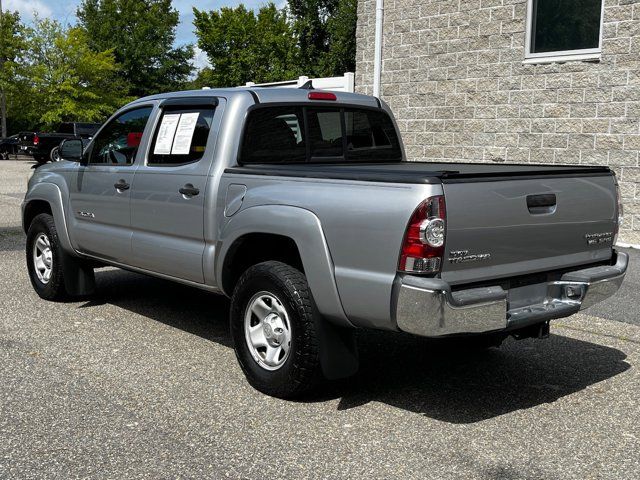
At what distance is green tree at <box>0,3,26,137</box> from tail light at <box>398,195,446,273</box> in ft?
131

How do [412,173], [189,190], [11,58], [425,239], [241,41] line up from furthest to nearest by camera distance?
[241,41]
[11,58]
[189,190]
[412,173]
[425,239]

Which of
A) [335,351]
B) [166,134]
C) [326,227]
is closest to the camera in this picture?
[326,227]

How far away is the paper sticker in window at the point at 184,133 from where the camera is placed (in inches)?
229

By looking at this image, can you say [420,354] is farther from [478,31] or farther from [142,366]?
[478,31]

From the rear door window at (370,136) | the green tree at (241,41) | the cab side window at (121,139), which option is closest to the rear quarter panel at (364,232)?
the rear door window at (370,136)

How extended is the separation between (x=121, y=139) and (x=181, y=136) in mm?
969

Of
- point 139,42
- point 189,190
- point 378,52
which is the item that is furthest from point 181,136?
point 139,42

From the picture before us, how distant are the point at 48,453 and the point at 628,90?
376 inches

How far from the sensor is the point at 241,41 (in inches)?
1959

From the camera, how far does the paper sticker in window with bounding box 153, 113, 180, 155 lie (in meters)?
6.01

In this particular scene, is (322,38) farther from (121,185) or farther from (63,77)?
(121,185)

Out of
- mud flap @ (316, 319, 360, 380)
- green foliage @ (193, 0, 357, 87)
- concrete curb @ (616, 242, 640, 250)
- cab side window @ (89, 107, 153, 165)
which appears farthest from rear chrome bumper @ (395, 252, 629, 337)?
green foliage @ (193, 0, 357, 87)

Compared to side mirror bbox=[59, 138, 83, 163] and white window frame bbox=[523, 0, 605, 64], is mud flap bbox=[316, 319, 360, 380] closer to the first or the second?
side mirror bbox=[59, 138, 83, 163]

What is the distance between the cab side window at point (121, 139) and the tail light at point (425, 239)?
2952 mm
